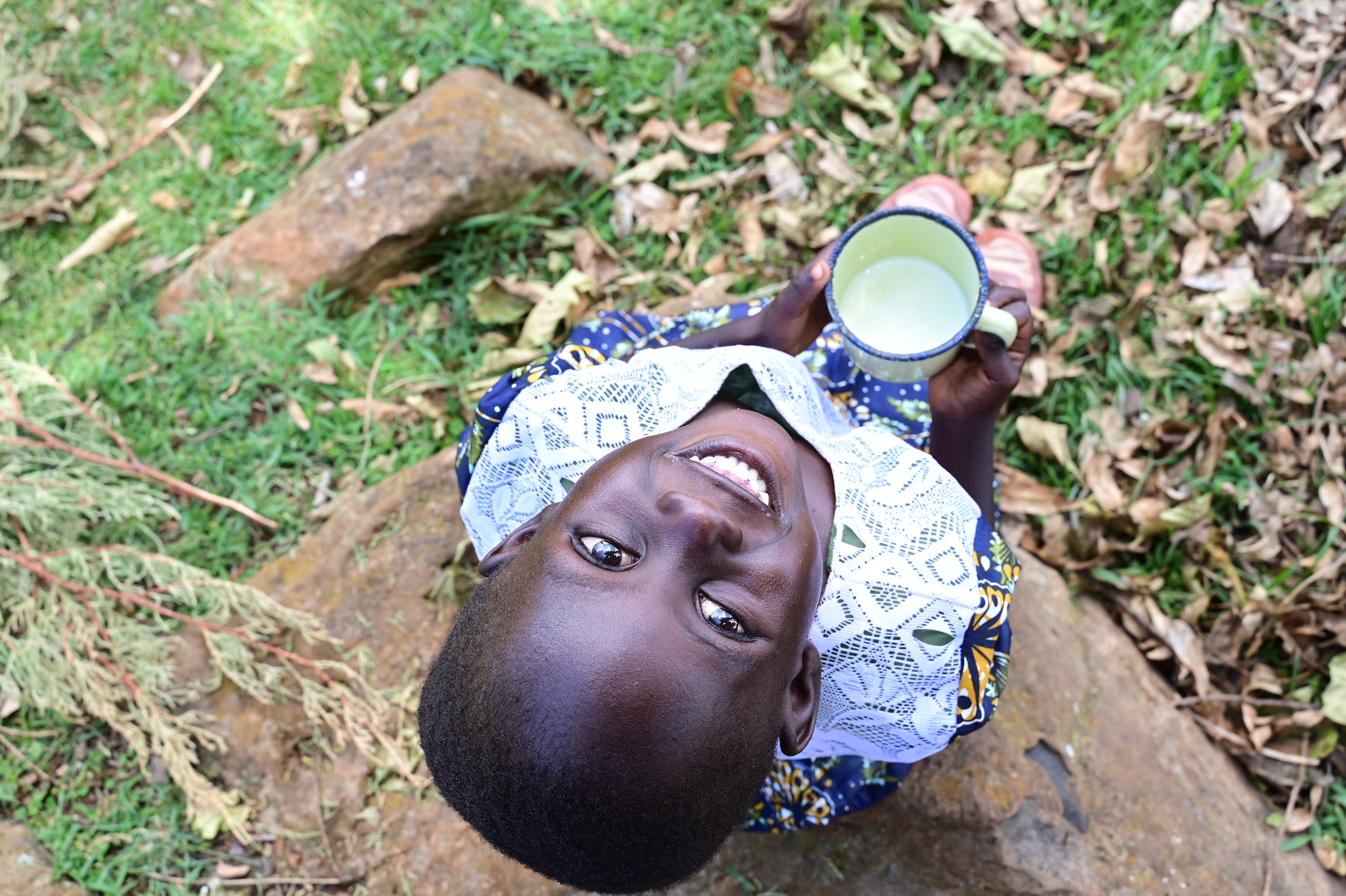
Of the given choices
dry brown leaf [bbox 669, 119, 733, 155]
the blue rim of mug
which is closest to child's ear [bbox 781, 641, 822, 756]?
the blue rim of mug

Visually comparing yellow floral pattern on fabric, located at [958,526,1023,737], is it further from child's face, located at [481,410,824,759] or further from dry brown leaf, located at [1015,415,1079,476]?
dry brown leaf, located at [1015,415,1079,476]

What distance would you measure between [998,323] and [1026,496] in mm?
1060

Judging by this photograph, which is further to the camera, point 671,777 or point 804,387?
point 804,387

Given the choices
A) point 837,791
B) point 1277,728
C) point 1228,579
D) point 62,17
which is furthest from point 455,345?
point 1277,728

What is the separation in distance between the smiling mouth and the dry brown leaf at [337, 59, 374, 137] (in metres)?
2.53

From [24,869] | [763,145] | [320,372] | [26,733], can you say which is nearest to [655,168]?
[763,145]

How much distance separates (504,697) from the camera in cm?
148

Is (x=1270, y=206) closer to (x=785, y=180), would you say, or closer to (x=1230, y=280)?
(x=1230, y=280)

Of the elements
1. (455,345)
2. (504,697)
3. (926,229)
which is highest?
(926,229)

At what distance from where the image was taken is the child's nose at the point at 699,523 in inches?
61.6

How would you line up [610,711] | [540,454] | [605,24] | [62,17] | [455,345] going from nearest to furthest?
1. [610,711]
2. [540,454]
3. [455,345]
4. [605,24]
5. [62,17]

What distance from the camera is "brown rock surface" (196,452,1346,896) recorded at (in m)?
2.39

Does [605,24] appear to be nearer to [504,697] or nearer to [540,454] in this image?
[540,454]

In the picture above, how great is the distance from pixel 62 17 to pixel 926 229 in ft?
12.5
